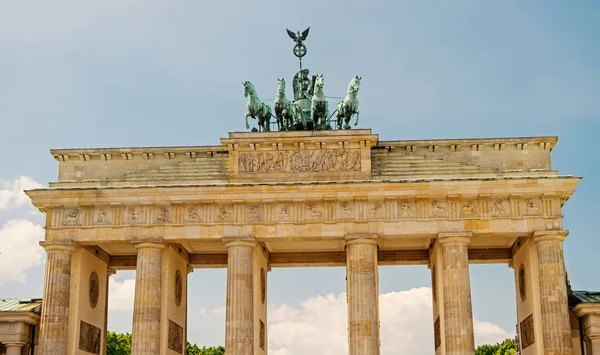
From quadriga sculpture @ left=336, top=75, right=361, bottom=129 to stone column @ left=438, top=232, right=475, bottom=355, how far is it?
24.2 feet

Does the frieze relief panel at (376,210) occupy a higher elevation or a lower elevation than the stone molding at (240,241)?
higher

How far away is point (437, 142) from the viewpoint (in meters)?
37.8

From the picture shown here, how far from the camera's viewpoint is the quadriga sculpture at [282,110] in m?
39.0

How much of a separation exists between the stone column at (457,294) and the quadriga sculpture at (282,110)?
943 cm

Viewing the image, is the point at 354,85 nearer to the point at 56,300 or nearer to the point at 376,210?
the point at 376,210

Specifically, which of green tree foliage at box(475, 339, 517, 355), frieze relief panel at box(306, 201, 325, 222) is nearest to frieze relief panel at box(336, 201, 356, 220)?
frieze relief panel at box(306, 201, 325, 222)

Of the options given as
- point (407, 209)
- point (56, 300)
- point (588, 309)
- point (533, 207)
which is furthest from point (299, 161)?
point (588, 309)

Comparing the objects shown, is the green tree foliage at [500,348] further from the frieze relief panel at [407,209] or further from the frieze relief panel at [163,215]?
the frieze relief panel at [163,215]

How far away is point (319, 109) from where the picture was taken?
126 feet

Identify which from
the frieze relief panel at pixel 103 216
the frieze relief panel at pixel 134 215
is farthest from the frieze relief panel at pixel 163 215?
the frieze relief panel at pixel 103 216

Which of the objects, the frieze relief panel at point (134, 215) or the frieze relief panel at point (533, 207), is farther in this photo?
the frieze relief panel at point (134, 215)

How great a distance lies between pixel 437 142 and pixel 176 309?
50.1ft

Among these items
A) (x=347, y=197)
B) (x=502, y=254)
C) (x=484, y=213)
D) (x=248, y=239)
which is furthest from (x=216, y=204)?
(x=502, y=254)

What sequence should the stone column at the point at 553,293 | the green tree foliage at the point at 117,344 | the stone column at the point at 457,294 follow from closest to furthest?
the stone column at the point at 553,293
the stone column at the point at 457,294
the green tree foliage at the point at 117,344
